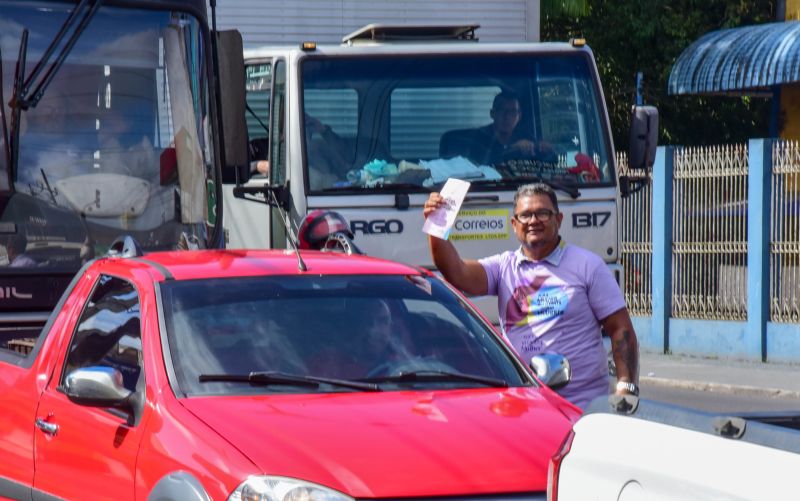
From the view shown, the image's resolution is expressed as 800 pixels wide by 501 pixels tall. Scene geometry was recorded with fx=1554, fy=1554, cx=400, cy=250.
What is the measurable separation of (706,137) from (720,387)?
646 inches

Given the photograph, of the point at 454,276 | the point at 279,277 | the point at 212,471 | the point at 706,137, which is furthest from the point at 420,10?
the point at 706,137

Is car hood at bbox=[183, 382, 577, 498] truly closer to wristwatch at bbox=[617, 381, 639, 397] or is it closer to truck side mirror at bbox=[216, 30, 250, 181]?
wristwatch at bbox=[617, 381, 639, 397]

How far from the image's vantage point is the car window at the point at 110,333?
5.88 metres

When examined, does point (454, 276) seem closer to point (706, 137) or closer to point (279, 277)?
point (279, 277)

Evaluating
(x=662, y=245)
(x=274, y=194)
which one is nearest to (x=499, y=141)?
(x=274, y=194)

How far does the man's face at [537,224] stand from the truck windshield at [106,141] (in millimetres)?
3158

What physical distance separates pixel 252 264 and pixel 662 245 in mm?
14045

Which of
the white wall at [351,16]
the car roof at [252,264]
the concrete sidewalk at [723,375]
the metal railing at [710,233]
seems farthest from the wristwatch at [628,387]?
the metal railing at [710,233]

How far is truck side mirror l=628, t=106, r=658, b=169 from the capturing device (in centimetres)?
1109

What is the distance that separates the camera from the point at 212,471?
15.9ft

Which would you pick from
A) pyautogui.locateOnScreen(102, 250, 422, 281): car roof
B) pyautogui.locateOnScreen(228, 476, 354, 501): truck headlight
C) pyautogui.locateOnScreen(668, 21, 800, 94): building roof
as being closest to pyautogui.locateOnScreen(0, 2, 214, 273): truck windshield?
pyautogui.locateOnScreen(102, 250, 422, 281): car roof

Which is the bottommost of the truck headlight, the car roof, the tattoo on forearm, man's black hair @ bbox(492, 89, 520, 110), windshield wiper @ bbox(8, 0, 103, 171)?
the tattoo on forearm

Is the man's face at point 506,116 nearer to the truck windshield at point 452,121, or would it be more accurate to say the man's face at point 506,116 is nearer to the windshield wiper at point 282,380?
the truck windshield at point 452,121

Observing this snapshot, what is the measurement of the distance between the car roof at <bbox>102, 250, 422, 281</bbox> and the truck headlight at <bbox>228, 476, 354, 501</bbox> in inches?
60.9
